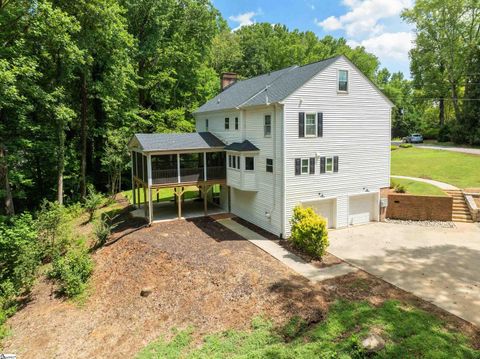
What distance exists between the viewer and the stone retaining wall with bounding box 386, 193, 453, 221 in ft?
66.0

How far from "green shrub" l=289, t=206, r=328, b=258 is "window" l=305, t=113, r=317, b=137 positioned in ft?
14.9

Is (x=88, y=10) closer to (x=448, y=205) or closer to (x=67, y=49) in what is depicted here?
(x=67, y=49)

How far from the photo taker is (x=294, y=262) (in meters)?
14.5

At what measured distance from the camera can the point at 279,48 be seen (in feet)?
166

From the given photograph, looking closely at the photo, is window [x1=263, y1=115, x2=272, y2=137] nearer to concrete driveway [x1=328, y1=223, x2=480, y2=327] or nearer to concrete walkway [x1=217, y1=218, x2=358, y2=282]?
concrete walkway [x1=217, y1=218, x2=358, y2=282]

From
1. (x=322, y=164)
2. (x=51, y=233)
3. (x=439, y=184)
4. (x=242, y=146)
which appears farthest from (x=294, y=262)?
(x=439, y=184)

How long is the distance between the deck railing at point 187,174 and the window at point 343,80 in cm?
854

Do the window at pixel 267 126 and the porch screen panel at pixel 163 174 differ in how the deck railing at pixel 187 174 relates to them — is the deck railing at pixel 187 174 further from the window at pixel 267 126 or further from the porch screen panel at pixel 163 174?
the window at pixel 267 126

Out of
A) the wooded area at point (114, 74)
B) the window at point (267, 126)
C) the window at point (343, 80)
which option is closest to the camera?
the window at point (267, 126)

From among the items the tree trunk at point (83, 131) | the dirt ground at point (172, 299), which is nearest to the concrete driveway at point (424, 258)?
the dirt ground at point (172, 299)

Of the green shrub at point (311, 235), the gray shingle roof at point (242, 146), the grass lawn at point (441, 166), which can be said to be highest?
the gray shingle roof at point (242, 146)

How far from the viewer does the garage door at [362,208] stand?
19.8 metres

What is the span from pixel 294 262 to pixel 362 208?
7837 mm

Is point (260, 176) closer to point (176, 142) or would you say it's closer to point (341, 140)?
point (341, 140)
